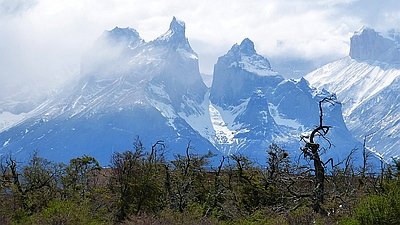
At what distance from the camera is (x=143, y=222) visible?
34281 mm

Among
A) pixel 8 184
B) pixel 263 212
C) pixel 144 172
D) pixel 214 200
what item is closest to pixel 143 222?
pixel 263 212

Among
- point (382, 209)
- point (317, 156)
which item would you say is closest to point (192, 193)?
point (317, 156)

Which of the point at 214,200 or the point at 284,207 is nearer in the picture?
the point at 284,207

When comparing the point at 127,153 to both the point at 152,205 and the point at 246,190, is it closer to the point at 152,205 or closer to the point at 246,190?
the point at 152,205

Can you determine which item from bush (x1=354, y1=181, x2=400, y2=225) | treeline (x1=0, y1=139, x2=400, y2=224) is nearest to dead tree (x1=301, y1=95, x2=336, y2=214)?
treeline (x1=0, y1=139, x2=400, y2=224)

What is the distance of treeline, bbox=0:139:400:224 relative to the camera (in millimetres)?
33562

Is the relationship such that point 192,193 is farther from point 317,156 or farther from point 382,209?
point 382,209

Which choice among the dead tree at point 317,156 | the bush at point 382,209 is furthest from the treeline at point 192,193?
the dead tree at point 317,156

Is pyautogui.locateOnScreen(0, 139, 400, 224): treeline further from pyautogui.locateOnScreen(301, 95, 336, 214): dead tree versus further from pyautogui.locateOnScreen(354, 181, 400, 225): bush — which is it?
pyautogui.locateOnScreen(301, 95, 336, 214): dead tree

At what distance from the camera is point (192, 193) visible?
50.4 m

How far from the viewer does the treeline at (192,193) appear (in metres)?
33.6

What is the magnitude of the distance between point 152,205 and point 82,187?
13.7 metres

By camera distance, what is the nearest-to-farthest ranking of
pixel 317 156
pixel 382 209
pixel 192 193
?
pixel 382 209 < pixel 317 156 < pixel 192 193

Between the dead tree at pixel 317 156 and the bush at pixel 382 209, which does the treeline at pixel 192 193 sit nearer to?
the bush at pixel 382 209
